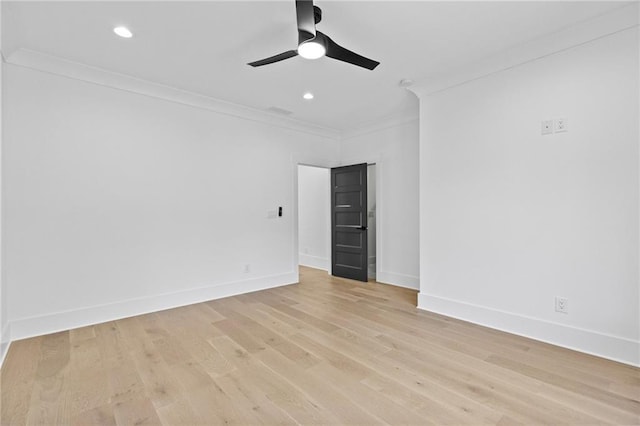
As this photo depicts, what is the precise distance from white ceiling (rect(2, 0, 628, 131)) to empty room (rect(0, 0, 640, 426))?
0.02 m

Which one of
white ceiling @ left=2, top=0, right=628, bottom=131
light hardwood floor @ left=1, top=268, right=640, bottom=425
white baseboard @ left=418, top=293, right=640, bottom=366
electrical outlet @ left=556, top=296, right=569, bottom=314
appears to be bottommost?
light hardwood floor @ left=1, top=268, right=640, bottom=425

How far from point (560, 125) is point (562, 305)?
164cm

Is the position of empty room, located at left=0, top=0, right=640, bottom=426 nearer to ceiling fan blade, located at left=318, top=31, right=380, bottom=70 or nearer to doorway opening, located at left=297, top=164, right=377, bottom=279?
ceiling fan blade, located at left=318, top=31, right=380, bottom=70

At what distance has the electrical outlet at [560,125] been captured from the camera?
108 inches

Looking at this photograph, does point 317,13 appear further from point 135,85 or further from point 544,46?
point 135,85

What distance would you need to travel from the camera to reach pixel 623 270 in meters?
2.46

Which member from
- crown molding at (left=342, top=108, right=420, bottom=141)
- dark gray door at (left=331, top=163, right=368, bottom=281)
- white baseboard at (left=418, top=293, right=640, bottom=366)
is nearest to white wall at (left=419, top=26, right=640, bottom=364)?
white baseboard at (left=418, top=293, right=640, bottom=366)

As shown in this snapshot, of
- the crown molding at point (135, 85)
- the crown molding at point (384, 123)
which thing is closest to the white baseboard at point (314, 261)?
the crown molding at point (384, 123)

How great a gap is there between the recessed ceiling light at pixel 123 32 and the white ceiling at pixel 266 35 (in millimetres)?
46

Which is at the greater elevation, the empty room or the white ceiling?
the white ceiling

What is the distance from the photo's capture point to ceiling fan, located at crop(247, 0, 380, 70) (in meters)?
2.01

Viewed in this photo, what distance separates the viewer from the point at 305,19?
2.05m

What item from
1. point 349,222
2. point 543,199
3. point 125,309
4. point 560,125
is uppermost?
point 560,125

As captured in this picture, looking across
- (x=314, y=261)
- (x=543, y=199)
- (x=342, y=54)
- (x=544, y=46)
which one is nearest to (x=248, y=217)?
(x=314, y=261)
